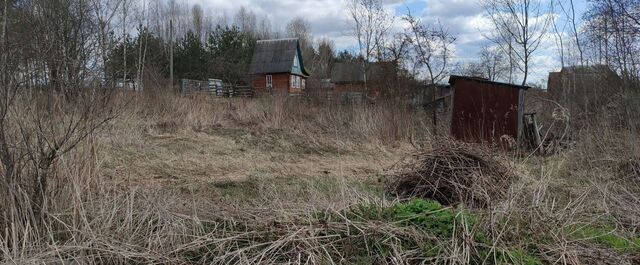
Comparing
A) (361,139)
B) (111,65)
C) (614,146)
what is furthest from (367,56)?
(111,65)

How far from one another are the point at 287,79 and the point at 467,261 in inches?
1755

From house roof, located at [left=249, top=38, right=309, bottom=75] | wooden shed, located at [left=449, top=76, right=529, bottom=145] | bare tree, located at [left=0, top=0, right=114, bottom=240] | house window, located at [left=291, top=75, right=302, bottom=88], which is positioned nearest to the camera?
bare tree, located at [left=0, top=0, right=114, bottom=240]

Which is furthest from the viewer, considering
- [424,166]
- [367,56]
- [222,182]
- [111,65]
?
[367,56]

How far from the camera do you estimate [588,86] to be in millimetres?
12109

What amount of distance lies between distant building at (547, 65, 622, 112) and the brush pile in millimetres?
5722

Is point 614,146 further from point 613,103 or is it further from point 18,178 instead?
point 18,178

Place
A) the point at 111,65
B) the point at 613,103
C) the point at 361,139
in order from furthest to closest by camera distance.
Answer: the point at 361,139 < the point at 613,103 < the point at 111,65

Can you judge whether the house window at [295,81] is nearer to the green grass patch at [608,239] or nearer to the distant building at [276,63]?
the distant building at [276,63]

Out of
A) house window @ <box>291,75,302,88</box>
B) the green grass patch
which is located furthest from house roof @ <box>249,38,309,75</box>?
the green grass patch

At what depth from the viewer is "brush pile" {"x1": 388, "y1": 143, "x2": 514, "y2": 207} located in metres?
4.88

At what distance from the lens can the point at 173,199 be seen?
155 inches

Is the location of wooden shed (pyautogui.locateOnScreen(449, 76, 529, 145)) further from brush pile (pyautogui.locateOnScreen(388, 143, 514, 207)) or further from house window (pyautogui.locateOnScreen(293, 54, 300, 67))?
house window (pyautogui.locateOnScreen(293, 54, 300, 67))

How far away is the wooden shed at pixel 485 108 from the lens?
9.86 meters

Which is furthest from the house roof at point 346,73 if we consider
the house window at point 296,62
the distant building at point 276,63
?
the distant building at point 276,63
